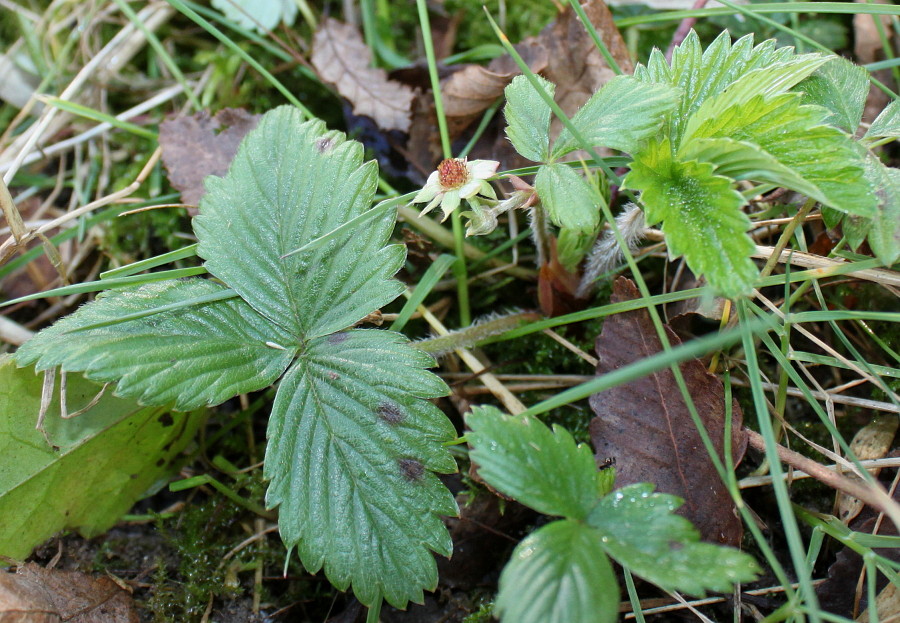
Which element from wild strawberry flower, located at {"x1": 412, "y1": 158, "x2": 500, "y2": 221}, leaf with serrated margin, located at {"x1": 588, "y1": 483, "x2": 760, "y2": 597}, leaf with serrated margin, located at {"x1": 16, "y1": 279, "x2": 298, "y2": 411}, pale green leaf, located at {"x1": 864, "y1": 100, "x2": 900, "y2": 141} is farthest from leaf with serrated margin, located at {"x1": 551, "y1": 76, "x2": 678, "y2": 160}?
leaf with serrated margin, located at {"x1": 16, "y1": 279, "x2": 298, "y2": 411}

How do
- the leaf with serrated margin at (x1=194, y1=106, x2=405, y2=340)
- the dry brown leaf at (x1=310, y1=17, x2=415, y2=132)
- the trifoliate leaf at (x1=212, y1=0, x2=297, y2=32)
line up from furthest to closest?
1. the trifoliate leaf at (x1=212, y1=0, x2=297, y2=32)
2. the dry brown leaf at (x1=310, y1=17, x2=415, y2=132)
3. the leaf with serrated margin at (x1=194, y1=106, x2=405, y2=340)

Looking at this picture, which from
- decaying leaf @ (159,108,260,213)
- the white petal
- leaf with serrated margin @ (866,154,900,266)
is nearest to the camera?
leaf with serrated margin @ (866,154,900,266)

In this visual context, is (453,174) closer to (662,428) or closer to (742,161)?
(742,161)

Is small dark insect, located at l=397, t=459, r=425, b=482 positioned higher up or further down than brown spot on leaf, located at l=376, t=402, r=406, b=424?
further down

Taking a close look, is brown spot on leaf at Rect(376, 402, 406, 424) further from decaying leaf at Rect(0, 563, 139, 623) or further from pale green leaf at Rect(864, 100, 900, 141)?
pale green leaf at Rect(864, 100, 900, 141)

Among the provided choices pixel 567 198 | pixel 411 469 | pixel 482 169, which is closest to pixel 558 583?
pixel 411 469

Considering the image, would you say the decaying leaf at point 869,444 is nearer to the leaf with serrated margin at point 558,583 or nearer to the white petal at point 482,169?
the leaf with serrated margin at point 558,583

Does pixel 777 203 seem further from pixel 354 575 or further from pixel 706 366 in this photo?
pixel 354 575

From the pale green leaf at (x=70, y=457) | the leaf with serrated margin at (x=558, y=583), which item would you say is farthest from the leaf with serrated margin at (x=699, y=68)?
the pale green leaf at (x=70, y=457)

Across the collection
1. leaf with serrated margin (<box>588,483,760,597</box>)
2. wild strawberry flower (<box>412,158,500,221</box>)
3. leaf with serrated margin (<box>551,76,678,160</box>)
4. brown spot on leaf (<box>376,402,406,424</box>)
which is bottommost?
leaf with serrated margin (<box>588,483,760,597</box>)
